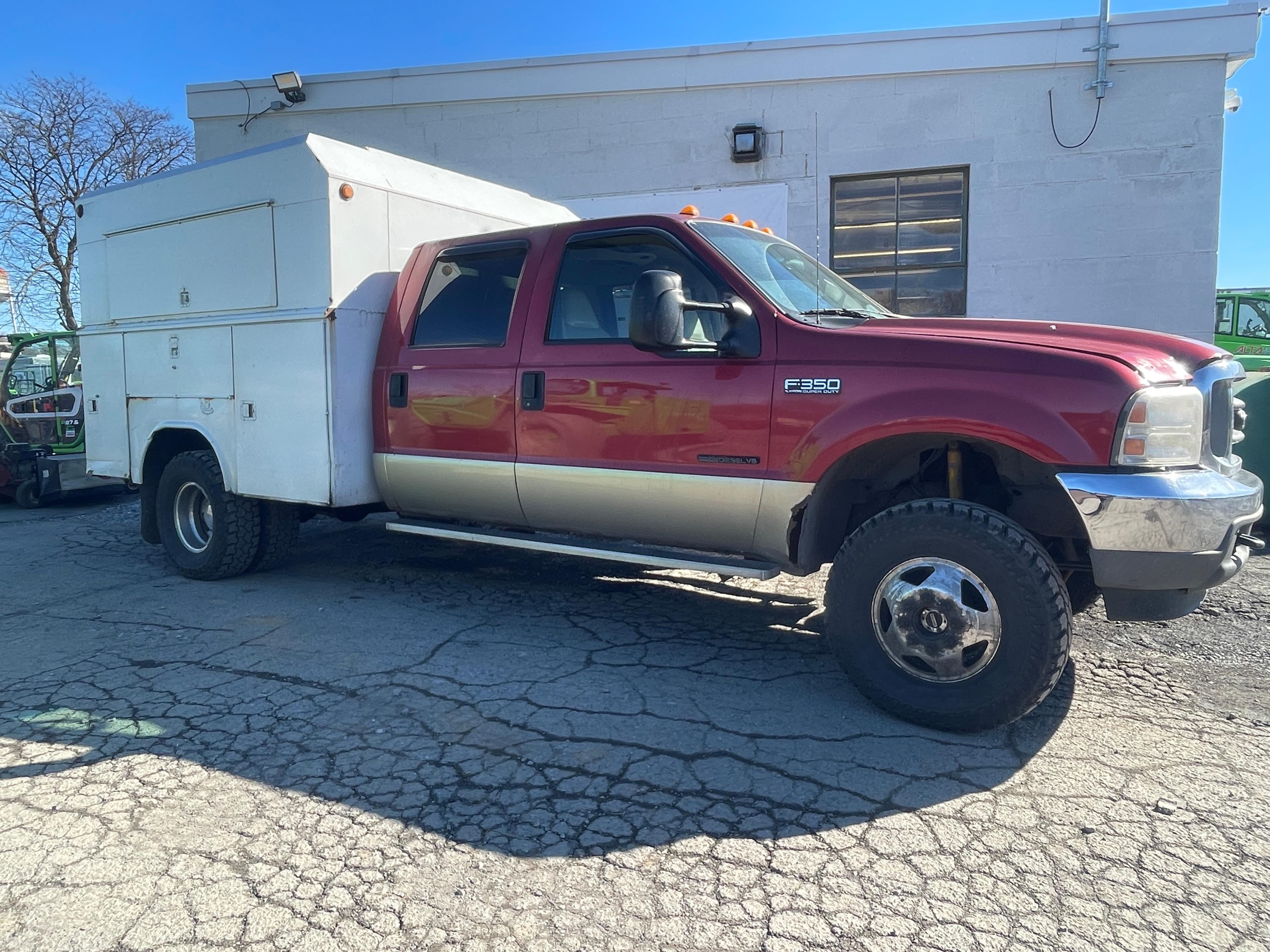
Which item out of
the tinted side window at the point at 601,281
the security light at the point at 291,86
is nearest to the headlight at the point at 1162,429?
the tinted side window at the point at 601,281

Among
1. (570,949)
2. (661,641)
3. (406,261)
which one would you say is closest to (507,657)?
(661,641)

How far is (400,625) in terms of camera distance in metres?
4.95

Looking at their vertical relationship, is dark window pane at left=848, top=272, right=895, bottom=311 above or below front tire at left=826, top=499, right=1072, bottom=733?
above

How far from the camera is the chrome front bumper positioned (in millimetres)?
3148

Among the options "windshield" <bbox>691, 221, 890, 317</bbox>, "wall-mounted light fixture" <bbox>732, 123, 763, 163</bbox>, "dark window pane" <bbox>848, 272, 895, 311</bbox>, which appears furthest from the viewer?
"wall-mounted light fixture" <bbox>732, 123, 763, 163</bbox>

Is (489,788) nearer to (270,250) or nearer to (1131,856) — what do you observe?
(1131,856)

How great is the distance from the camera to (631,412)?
4.33 m

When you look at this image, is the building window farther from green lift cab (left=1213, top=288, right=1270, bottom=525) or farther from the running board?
the running board

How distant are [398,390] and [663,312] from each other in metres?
2.16

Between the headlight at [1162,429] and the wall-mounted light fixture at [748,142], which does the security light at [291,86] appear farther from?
the headlight at [1162,429]

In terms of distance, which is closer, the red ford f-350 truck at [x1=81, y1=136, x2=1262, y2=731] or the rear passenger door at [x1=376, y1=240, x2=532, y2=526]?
the red ford f-350 truck at [x1=81, y1=136, x2=1262, y2=731]

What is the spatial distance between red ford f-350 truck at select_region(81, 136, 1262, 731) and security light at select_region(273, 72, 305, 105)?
7.56 m

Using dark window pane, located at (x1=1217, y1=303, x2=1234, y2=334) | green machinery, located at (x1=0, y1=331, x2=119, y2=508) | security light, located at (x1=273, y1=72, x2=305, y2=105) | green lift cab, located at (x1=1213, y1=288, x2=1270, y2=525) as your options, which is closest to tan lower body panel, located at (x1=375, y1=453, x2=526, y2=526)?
green lift cab, located at (x1=1213, y1=288, x2=1270, y2=525)

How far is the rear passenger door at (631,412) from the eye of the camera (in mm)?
4047
